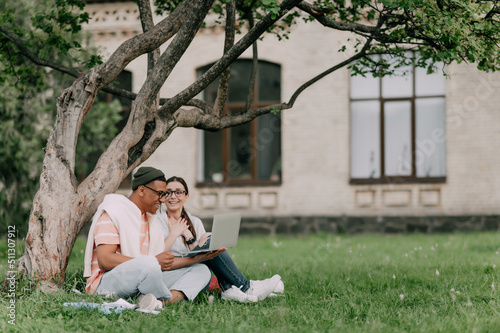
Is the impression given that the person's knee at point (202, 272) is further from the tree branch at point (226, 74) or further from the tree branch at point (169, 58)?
the tree branch at point (226, 74)

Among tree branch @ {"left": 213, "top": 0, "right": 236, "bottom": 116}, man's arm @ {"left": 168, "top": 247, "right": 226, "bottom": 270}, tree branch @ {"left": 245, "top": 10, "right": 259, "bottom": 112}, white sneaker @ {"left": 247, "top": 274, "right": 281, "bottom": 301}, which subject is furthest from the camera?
tree branch @ {"left": 245, "top": 10, "right": 259, "bottom": 112}

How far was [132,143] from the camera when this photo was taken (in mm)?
6906

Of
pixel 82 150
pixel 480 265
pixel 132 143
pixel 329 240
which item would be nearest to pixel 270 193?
pixel 329 240

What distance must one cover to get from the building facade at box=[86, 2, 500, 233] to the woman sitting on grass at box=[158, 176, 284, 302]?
369 inches

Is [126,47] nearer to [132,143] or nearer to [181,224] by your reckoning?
[132,143]

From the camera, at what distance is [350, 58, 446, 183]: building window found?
15.7m

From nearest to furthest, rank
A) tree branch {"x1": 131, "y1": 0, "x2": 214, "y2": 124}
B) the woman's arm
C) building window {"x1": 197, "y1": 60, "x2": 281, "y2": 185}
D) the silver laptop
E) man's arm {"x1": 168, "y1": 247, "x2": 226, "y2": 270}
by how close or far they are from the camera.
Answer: the silver laptop
man's arm {"x1": 168, "y1": 247, "x2": 226, "y2": 270}
the woman's arm
tree branch {"x1": 131, "y1": 0, "x2": 214, "y2": 124}
building window {"x1": 197, "y1": 60, "x2": 281, "y2": 185}

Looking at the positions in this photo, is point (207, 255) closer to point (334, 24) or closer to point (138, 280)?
point (138, 280)

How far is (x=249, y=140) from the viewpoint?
16.6 metres

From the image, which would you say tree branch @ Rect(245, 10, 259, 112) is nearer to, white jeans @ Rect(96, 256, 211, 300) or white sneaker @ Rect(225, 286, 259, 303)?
white sneaker @ Rect(225, 286, 259, 303)

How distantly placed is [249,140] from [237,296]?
10446 mm

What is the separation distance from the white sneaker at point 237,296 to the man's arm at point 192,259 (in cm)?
46

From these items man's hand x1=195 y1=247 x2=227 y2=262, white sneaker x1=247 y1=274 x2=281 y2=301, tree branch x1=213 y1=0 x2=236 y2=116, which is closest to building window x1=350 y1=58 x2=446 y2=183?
tree branch x1=213 y1=0 x2=236 y2=116

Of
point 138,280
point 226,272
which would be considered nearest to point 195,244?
point 226,272
